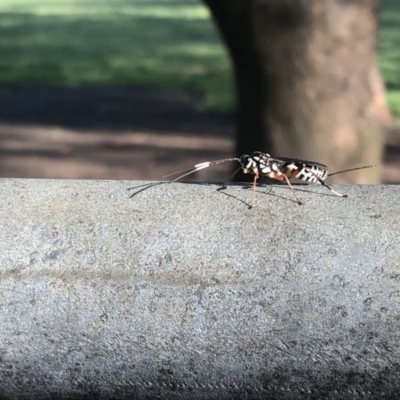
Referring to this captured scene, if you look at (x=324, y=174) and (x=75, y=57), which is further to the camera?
(x=75, y=57)

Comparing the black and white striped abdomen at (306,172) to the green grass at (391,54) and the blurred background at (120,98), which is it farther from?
the green grass at (391,54)

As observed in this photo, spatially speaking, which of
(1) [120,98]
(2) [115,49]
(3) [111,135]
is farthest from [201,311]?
(2) [115,49]

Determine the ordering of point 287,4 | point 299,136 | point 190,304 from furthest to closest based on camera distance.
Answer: point 299,136 < point 287,4 < point 190,304

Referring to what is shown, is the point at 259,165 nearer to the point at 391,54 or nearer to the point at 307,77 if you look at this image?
the point at 307,77

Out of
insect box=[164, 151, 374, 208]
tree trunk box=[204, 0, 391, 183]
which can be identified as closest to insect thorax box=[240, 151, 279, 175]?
insect box=[164, 151, 374, 208]

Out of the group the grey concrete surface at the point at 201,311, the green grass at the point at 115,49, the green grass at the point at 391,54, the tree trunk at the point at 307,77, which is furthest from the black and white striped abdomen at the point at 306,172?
the green grass at the point at 115,49

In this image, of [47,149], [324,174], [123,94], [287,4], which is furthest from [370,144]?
[123,94]

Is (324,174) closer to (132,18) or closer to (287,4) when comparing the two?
(287,4)

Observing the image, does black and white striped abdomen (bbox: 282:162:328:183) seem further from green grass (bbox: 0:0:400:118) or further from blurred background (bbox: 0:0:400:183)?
green grass (bbox: 0:0:400:118)
